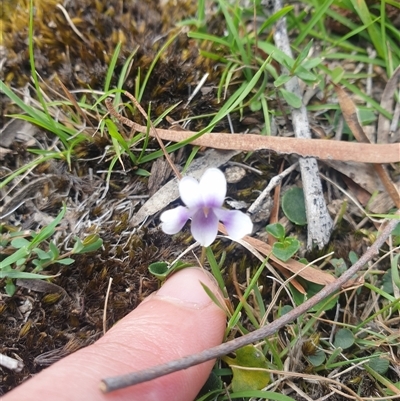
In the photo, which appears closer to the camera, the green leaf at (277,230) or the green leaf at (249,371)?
the green leaf at (249,371)

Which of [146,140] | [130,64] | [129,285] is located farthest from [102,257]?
[130,64]

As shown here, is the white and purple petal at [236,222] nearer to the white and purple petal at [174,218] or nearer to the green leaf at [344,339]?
the white and purple petal at [174,218]

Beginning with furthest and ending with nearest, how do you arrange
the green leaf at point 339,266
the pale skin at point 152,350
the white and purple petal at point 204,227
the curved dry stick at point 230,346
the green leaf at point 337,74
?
1. the green leaf at point 337,74
2. the green leaf at point 339,266
3. the white and purple petal at point 204,227
4. the pale skin at point 152,350
5. the curved dry stick at point 230,346

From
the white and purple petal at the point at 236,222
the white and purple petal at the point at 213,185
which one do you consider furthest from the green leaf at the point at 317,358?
the white and purple petal at the point at 213,185

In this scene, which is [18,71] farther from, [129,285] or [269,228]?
[269,228]

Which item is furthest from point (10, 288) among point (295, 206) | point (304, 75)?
point (304, 75)

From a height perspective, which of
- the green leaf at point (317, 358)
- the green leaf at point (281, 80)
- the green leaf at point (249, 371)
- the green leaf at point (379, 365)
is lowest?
the green leaf at point (379, 365)

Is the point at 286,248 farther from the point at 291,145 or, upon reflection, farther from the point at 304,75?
the point at 304,75
